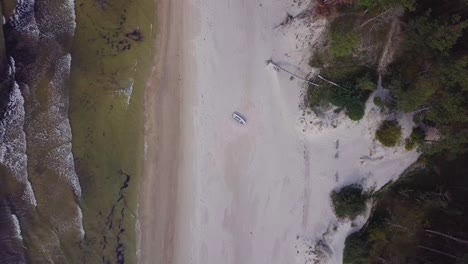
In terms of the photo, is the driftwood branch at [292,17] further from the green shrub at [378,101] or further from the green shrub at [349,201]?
the green shrub at [349,201]

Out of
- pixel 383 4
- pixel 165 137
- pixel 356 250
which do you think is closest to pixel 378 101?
pixel 383 4

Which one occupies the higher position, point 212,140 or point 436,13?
point 436,13

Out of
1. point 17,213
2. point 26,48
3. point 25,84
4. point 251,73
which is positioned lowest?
point 17,213

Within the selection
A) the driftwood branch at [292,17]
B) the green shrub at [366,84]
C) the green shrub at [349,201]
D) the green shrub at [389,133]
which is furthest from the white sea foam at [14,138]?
the green shrub at [389,133]

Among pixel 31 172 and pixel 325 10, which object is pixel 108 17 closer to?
pixel 31 172

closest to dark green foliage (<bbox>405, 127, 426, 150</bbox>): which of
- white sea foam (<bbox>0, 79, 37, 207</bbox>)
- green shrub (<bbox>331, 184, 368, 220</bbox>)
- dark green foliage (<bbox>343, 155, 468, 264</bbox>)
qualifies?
dark green foliage (<bbox>343, 155, 468, 264</bbox>)

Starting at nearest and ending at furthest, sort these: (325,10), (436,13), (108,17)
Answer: (436,13) < (325,10) < (108,17)

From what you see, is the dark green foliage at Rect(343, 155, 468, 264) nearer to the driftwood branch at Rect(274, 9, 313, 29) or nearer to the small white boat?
the small white boat

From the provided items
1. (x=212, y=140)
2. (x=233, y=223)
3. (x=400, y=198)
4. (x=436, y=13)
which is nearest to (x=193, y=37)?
(x=212, y=140)
